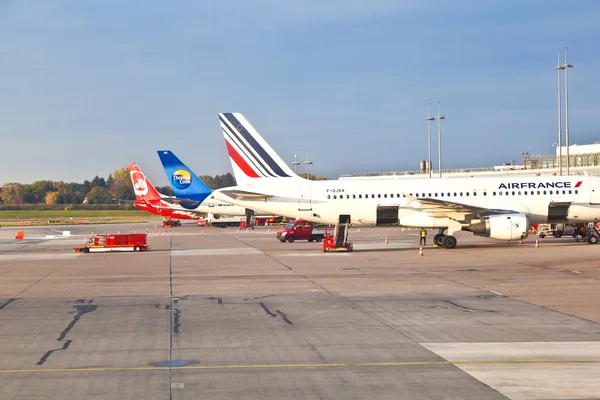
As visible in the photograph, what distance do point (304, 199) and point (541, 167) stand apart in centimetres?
7332

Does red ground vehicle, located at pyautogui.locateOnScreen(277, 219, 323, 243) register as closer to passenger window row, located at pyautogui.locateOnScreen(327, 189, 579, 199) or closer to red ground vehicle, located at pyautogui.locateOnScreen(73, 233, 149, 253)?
red ground vehicle, located at pyautogui.locateOnScreen(73, 233, 149, 253)

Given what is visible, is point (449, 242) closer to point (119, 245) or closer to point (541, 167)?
point (119, 245)

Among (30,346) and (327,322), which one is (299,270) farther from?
(30,346)

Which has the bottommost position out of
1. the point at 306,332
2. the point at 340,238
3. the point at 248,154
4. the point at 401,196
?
the point at 306,332

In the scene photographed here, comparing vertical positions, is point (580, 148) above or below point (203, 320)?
above

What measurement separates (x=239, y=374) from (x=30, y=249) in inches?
1802

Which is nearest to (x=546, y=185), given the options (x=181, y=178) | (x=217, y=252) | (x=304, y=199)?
(x=304, y=199)

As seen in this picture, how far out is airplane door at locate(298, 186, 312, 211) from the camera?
45625 millimetres

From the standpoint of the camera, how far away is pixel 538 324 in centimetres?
1809

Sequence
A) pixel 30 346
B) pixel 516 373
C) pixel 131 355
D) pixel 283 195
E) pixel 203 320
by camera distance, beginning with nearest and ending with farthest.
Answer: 1. pixel 516 373
2. pixel 131 355
3. pixel 30 346
4. pixel 203 320
5. pixel 283 195

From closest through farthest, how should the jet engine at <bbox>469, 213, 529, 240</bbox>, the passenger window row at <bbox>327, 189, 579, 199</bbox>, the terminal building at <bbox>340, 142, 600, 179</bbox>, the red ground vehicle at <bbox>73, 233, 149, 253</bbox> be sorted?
the jet engine at <bbox>469, 213, 529, 240</bbox>
the passenger window row at <bbox>327, 189, 579, 199</bbox>
the red ground vehicle at <bbox>73, 233, 149, 253</bbox>
the terminal building at <bbox>340, 142, 600, 179</bbox>

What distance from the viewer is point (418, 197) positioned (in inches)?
1763

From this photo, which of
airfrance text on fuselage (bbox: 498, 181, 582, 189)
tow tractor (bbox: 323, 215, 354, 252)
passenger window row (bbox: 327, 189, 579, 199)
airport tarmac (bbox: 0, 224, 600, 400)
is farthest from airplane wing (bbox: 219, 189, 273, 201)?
airfrance text on fuselage (bbox: 498, 181, 582, 189)

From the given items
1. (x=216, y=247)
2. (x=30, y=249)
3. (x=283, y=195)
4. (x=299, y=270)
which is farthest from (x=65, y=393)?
(x=30, y=249)
